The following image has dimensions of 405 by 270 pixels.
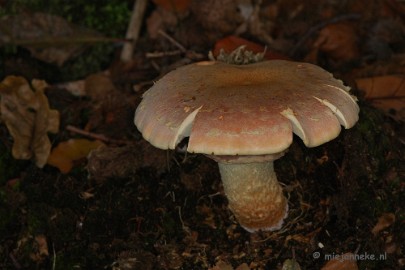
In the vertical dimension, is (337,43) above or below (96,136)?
above

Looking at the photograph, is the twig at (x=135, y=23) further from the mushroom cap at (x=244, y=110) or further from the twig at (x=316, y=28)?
the mushroom cap at (x=244, y=110)

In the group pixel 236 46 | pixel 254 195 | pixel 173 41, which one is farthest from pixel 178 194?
pixel 173 41

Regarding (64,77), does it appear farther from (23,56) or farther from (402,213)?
(402,213)

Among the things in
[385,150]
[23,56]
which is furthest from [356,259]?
[23,56]

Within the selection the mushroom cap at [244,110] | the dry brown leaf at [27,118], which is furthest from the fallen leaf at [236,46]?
the dry brown leaf at [27,118]

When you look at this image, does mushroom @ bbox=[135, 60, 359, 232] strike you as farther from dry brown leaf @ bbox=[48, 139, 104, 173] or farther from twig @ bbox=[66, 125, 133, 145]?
dry brown leaf @ bbox=[48, 139, 104, 173]

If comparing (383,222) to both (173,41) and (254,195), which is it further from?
(173,41)

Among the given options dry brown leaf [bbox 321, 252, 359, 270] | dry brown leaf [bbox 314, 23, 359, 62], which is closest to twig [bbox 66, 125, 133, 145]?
dry brown leaf [bbox 321, 252, 359, 270]
